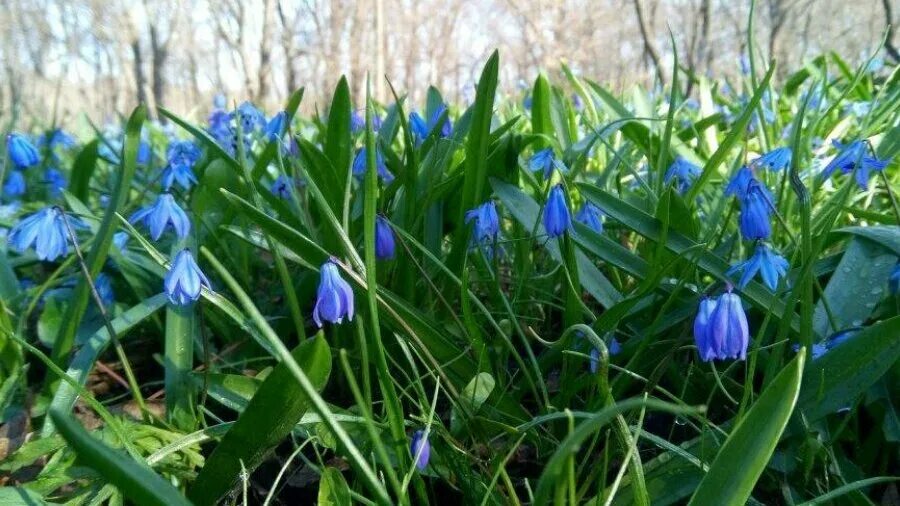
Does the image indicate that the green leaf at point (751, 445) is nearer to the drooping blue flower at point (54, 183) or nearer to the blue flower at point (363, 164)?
the blue flower at point (363, 164)

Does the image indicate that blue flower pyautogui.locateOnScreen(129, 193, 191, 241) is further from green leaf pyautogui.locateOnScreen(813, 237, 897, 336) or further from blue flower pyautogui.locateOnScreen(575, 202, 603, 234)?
green leaf pyautogui.locateOnScreen(813, 237, 897, 336)

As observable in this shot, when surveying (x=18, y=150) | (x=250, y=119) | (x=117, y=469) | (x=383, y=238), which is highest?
(x=250, y=119)

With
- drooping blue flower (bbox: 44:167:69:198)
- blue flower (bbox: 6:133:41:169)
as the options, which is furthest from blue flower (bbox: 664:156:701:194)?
drooping blue flower (bbox: 44:167:69:198)

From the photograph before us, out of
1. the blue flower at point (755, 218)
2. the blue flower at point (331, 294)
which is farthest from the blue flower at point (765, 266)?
the blue flower at point (331, 294)

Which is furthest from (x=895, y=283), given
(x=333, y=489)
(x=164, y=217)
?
(x=164, y=217)

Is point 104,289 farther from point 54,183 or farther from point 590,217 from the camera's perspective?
point 54,183
